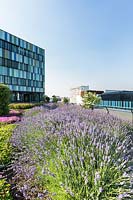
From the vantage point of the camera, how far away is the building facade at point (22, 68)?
4388cm

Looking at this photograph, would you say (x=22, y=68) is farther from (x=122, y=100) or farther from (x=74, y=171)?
(x=74, y=171)

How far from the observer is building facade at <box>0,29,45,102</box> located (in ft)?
144

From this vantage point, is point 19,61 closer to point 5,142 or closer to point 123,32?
point 123,32

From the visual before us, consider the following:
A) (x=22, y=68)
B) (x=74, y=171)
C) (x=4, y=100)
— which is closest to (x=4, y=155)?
(x=74, y=171)

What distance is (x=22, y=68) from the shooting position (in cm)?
4966

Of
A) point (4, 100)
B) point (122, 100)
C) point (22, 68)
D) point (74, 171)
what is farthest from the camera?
point (22, 68)

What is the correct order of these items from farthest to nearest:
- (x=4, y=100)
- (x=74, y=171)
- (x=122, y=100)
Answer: (x=122, y=100) < (x=4, y=100) < (x=74, y=171)

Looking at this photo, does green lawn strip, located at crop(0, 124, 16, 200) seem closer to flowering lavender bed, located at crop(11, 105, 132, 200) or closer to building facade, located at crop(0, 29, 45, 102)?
flowering lavender bed, located at crop(11, 105, 132, 200)

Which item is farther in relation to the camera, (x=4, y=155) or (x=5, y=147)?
(x=5, y=147)

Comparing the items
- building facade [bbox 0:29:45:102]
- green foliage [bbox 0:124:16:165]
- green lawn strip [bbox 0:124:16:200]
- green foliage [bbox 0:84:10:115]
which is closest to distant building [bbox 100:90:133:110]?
green foliage [bbox 0:84:10:115]

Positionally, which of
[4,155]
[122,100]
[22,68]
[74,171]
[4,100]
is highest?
[22,68]

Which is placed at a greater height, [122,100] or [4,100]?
[4,100]

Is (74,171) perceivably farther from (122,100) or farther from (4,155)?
(122,100)

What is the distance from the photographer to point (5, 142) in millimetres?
5133
